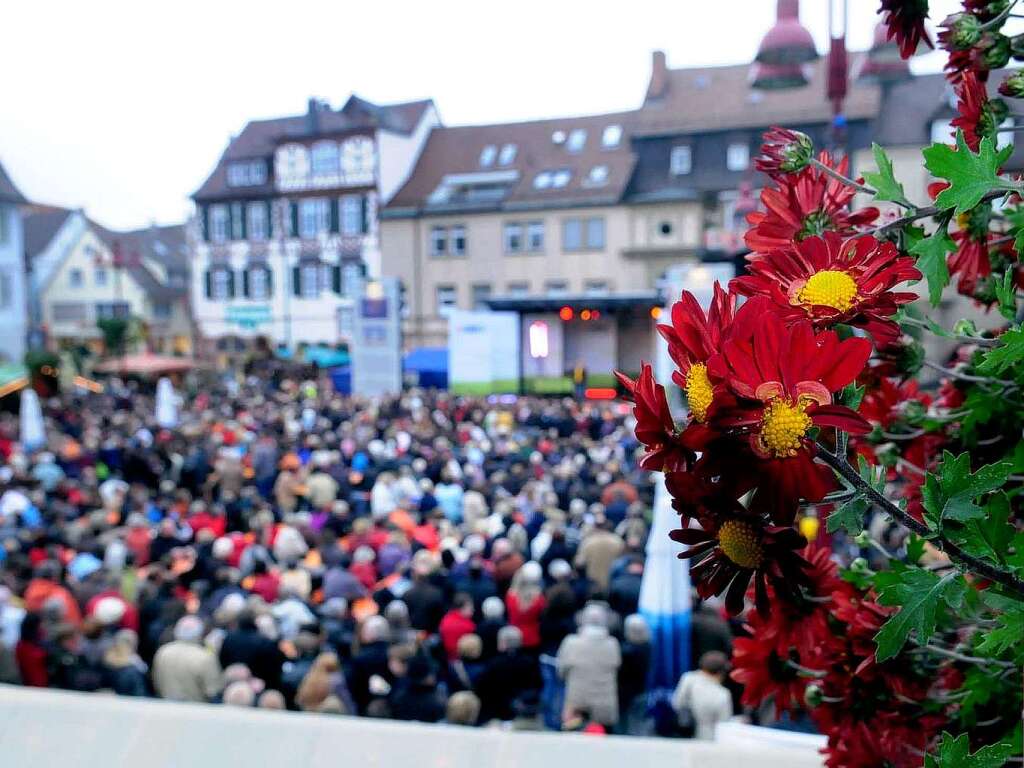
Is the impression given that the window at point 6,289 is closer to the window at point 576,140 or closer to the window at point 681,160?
the window at point 576,140

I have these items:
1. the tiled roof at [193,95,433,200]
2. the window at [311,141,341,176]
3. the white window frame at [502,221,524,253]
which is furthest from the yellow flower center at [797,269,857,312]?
the window at [311,141,341,176]

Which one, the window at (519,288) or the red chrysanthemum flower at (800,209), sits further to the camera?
the window at (519,288)

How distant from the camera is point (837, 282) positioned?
1115 millimetres

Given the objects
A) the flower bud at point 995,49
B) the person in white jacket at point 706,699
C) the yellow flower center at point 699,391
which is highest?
the flower bud at point 995,49

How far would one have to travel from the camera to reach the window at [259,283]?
41.9 meters

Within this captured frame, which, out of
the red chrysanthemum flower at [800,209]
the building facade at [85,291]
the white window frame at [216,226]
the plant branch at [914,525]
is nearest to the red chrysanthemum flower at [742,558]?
the plant branch at [914,525]

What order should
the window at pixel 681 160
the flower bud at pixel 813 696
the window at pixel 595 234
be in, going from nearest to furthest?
the flower bud at pixel 813 696
the window at pixel 681 160
the window at pixel 595 234

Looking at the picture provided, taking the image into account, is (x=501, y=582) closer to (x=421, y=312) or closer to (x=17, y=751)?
(x=17, y=751)

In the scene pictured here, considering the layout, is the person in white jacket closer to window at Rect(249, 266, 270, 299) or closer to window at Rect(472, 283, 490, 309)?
window at Rect(472, 283, 490, 309)

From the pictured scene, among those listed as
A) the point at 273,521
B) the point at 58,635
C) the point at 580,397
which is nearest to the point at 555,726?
the point at 58,635

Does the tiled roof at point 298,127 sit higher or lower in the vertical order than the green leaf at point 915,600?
higher

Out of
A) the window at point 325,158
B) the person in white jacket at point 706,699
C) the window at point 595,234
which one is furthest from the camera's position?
the window at point 325,158

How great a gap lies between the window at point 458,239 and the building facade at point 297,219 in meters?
3.80

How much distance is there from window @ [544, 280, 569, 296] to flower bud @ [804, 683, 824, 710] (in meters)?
34.0
